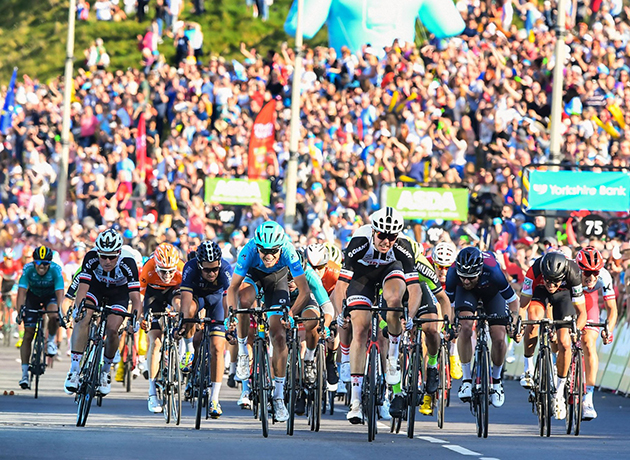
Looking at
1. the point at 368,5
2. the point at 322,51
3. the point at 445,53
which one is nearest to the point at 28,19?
the point at 368,5

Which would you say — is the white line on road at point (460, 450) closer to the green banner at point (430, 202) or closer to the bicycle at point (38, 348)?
the bicycle at point (38, 348)

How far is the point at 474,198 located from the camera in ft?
85.0

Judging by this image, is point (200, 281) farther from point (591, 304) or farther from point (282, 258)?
point (591, 304)

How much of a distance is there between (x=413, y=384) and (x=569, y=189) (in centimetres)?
1094

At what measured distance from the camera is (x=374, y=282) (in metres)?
13.6

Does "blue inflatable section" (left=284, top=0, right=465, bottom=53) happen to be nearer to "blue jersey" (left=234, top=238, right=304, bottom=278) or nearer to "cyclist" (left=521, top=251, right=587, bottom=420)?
"cyclist" (left=521, top=251, right=587, bottom=420)

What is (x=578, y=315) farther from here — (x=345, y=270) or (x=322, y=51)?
(x=322, y=51)

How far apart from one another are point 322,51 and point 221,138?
133 inches

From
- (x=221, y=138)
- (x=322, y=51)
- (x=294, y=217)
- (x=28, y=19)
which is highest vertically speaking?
(x=28, y=19)

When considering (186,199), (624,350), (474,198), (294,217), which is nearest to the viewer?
(624,350)

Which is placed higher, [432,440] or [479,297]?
[479,297]

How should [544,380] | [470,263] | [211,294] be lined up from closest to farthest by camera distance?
[544,380] < [470,263] < [211,294]

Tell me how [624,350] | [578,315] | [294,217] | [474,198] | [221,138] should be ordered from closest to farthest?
1. [578,315]
2. [624,350]
3. [474,198]
4. [294,217]
5. [221,138]

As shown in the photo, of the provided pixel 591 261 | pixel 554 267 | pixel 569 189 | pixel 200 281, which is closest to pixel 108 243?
pixel 200 281
